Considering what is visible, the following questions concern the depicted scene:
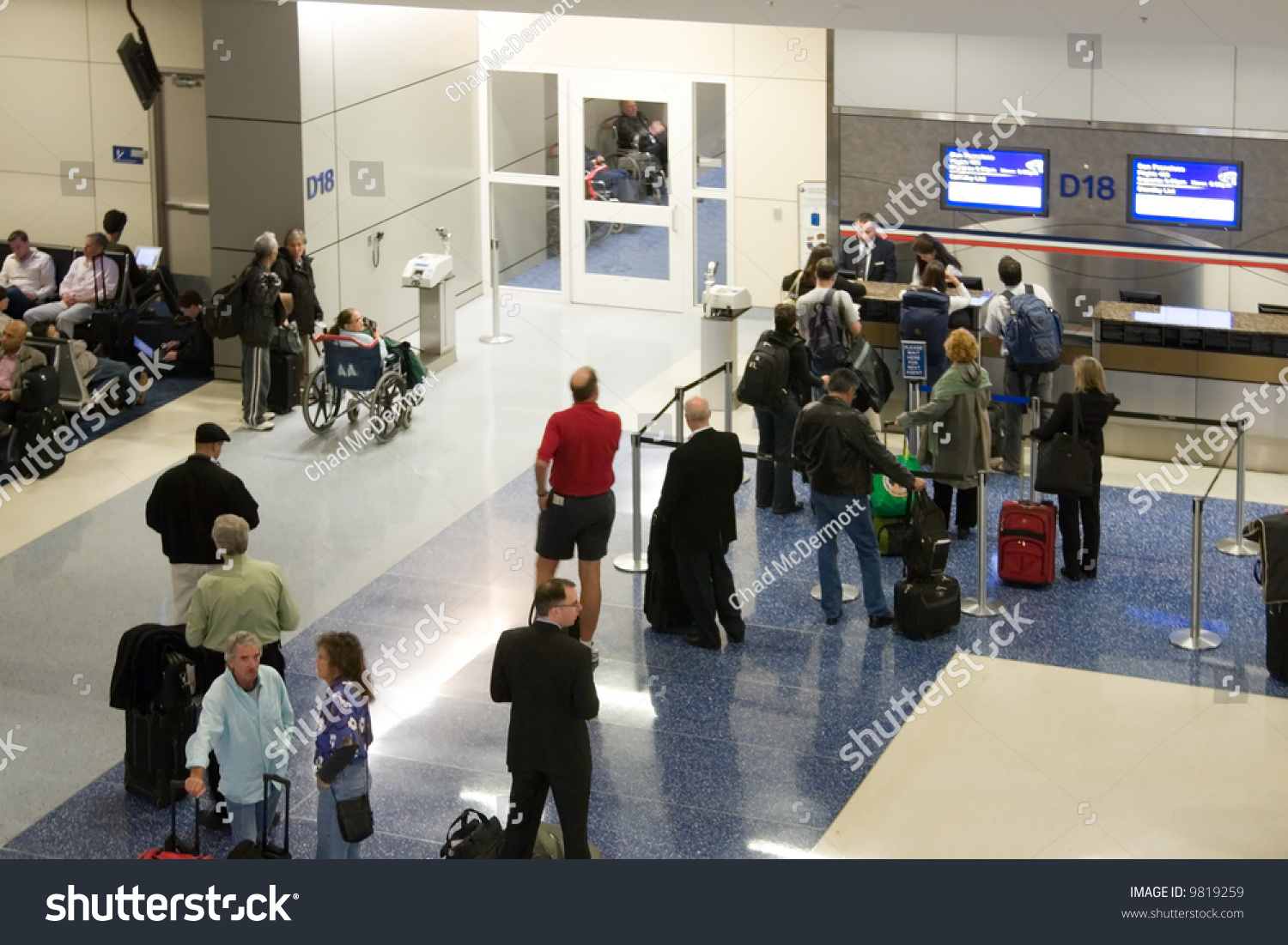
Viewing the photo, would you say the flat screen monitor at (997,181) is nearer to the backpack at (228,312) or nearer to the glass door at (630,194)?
the glass door at (630,194)

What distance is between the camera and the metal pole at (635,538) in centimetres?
984

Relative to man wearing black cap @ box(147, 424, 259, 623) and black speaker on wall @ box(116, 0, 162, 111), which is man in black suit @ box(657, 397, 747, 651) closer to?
man wearing black cap @ box(147, 424, 259, 623)

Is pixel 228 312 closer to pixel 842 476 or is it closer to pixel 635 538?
pixel 635 538

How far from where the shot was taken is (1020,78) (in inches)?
510

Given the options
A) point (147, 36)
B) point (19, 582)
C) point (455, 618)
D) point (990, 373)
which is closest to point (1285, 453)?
point (990, 373)

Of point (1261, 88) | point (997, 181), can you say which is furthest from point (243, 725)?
point (1261, 88)

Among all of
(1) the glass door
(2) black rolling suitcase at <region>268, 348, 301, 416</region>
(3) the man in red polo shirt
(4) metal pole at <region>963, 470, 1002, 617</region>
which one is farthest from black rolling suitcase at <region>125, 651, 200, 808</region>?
(1) the glass door

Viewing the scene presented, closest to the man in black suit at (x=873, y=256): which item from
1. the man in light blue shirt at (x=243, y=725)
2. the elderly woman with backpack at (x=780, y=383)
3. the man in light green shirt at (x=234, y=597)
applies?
the elderly woman with backpack at (x=780, y=383)

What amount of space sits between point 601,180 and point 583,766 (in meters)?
11.0

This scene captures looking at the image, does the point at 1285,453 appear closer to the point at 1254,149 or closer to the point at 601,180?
the point at 1254,149

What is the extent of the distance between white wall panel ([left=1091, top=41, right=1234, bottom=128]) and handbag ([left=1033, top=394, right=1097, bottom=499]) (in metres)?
3.94

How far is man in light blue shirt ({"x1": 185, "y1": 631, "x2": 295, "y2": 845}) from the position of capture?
6.25 meters

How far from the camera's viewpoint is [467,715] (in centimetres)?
834

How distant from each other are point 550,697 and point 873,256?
8155 mm
